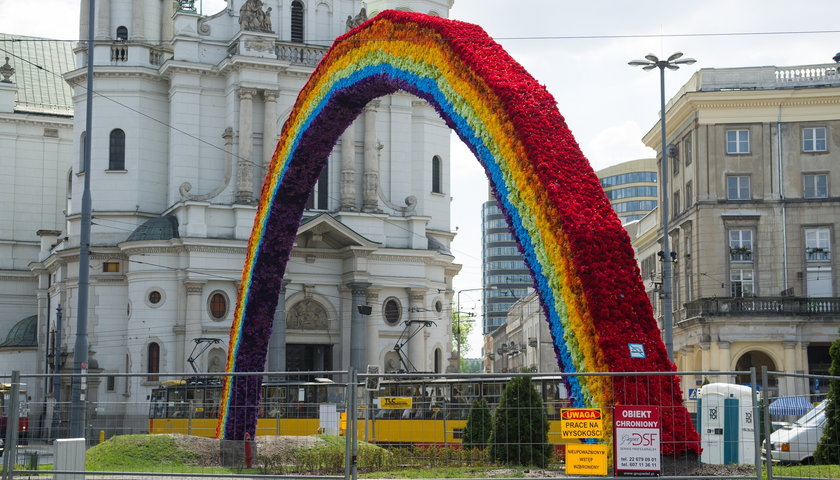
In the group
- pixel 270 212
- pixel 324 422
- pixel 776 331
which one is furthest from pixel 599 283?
pixel 776 331

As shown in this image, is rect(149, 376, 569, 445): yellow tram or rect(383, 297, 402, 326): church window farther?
rect(383, 297, 402, 326): church window

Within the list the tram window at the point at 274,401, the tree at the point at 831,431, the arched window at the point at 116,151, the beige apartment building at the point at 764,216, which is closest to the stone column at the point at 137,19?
the arched window at the point at 116,151

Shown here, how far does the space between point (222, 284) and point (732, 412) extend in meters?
45.5

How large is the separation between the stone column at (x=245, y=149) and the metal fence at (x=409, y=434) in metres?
37.9

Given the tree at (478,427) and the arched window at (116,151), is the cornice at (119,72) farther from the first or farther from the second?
the tree at (478,427)

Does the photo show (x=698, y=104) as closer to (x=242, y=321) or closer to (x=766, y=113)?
(x=766, y=113)

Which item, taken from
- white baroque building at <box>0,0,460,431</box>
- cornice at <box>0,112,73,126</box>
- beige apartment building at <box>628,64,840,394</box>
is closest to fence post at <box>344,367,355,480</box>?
beige apartment building at <box>628,64,840,394</box>

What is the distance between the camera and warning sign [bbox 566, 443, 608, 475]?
1458 cm

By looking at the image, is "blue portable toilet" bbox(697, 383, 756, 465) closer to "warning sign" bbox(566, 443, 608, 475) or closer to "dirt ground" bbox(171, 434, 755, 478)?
"dirt ground" bbox(171, 434, 755, 478)

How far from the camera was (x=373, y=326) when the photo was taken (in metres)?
61.8

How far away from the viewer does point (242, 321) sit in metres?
27.0

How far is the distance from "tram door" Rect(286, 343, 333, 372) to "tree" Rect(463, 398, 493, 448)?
43.8 metres

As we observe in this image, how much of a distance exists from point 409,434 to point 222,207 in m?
44.7

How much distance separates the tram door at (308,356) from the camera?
204ft
